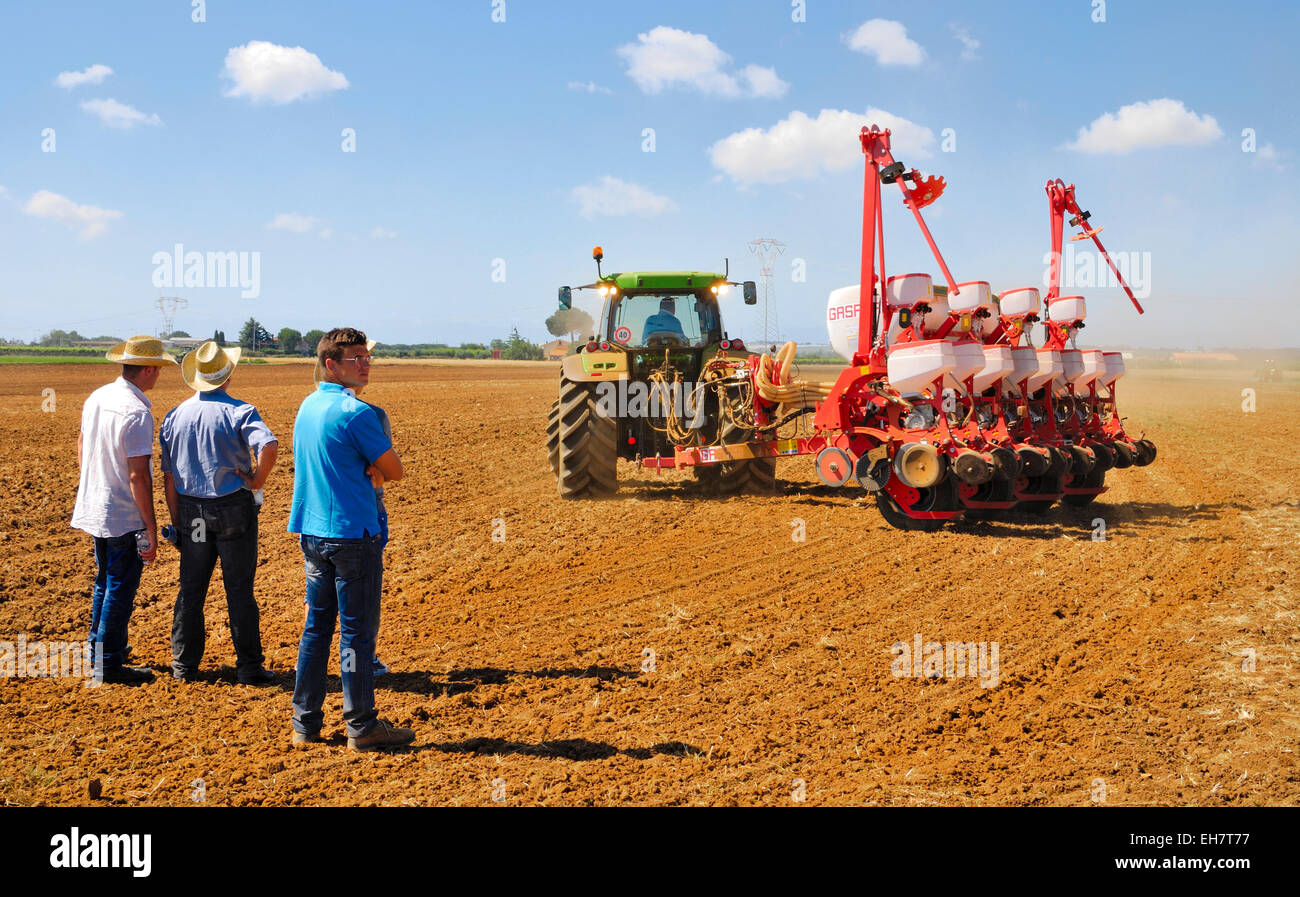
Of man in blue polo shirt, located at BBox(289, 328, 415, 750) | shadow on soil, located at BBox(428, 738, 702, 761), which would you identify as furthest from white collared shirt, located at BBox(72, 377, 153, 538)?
shadow on soil, located at BBox(428, 738, 702, 761)

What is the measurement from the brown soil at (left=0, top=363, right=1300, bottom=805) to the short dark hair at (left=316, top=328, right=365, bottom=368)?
158 centimetres

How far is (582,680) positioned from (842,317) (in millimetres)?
4805

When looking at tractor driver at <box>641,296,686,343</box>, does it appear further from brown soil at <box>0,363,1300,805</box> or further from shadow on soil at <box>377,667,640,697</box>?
shadow on soil at <box>377,667,640,697</box>

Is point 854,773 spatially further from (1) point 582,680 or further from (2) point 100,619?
(2) point 100,619

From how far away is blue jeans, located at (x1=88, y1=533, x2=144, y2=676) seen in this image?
4.16 metres

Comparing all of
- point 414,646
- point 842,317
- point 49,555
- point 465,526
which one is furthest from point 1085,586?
point 49,555

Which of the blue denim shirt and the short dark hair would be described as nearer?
the short dark hair

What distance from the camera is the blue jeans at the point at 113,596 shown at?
4.16m

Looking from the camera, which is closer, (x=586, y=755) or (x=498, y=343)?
(x=586, y=755)

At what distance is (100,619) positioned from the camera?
13.9 feet

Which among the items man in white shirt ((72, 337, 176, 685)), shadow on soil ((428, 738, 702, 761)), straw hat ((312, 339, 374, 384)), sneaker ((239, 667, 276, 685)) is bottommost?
shadow on soil ((428, 738, 702, 761))

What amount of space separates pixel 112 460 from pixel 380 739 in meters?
1.91
